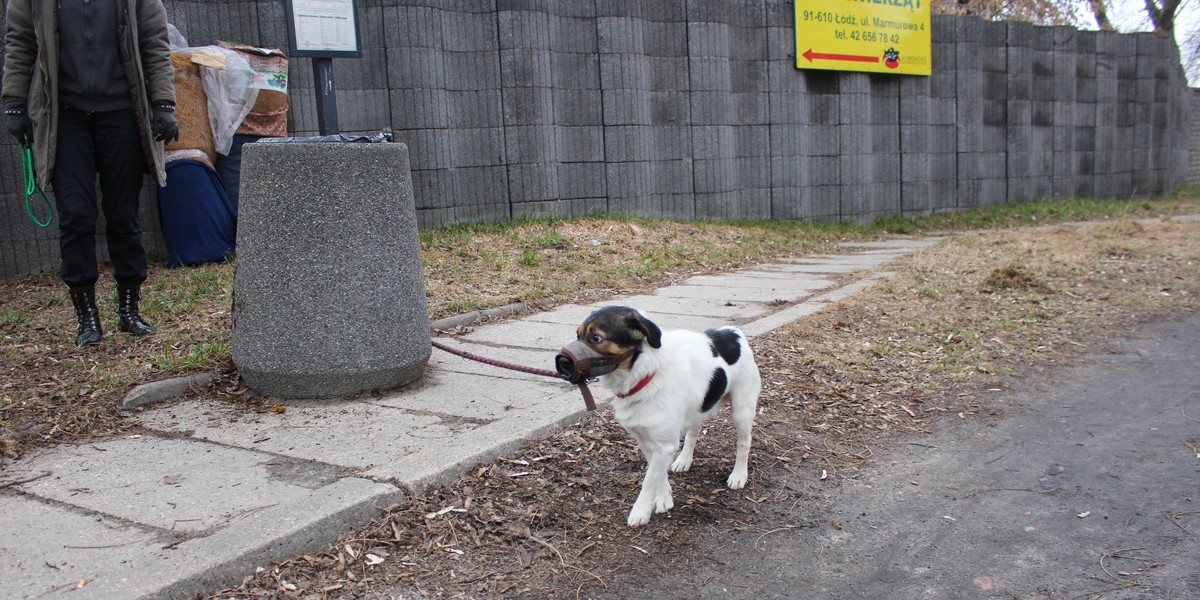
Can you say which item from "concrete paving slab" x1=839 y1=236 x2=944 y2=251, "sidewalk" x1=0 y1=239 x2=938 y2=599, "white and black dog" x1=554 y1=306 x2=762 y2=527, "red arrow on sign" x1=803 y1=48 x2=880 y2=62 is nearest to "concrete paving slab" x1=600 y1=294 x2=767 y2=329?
"sidewalk" x1=0 y1=239 x2=938 y2=599

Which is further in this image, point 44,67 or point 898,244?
point 898,244

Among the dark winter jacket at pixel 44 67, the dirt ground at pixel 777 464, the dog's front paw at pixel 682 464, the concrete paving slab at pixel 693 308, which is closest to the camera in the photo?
the dirt ground at pixel 777 464

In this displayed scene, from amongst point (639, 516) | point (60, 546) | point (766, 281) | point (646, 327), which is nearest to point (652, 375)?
point (646, 327)

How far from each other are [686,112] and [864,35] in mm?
3474

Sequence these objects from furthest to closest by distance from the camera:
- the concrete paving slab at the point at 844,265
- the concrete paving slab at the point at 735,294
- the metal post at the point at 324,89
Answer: the concrete paving slab at the point at 844,265 < the concrete paving slab at the point at 735,294 < the metal post at the point at 324,89

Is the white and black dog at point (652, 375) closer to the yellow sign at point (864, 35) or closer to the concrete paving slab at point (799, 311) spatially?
the concrete paving slab at point (799, 311)

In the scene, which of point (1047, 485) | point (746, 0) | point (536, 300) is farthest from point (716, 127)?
point (1047, 485)

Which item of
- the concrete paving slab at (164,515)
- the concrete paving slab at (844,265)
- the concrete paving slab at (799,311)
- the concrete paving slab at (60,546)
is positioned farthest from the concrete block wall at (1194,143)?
the concrete paving slab at (60,546)

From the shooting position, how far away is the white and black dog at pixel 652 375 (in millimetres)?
2781

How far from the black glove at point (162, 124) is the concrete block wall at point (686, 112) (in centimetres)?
259

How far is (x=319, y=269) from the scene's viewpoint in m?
3.87

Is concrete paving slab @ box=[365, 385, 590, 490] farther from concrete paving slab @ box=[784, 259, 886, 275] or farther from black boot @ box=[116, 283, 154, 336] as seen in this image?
concrete paving slab @ box=[784, 259, 886, 275]

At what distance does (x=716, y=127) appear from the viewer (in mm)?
10234

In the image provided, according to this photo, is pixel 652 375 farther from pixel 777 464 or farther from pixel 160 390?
pixel 160 390
